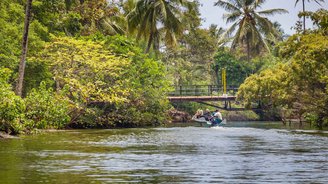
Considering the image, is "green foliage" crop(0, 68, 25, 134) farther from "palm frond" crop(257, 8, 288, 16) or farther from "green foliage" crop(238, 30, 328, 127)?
"palm frond" crop(257, 8, 288, 16)

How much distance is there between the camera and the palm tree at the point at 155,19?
5588 cm

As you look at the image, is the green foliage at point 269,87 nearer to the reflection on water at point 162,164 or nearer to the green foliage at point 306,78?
the green foliage at point 306,78

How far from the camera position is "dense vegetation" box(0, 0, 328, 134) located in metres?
38.1

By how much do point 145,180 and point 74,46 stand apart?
31803 millimetres

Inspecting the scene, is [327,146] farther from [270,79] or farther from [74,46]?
[270,79]

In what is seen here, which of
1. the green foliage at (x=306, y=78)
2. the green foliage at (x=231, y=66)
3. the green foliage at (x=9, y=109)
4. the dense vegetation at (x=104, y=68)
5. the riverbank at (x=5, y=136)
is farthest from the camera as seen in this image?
the green foliage at (x=231, y=66)

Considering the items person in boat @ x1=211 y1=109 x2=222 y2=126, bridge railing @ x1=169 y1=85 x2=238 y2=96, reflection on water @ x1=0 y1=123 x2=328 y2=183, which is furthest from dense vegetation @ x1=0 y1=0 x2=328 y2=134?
reflection on water @ x1=0 y1=123 x2=328 y2=183

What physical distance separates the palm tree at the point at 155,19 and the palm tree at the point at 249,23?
1589 cm

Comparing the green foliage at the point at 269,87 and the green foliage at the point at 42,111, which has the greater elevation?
the green foliage at the point at 269,87

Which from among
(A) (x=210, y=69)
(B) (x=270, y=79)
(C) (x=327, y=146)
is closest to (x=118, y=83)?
(B) (x=270, y=79)

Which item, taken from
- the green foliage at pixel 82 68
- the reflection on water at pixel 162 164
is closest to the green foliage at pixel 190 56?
the green foliage at pixel 82 68

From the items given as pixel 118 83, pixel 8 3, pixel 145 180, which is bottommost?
pixel 145 180

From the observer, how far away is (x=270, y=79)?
54.6m

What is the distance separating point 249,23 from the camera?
72125 mm
